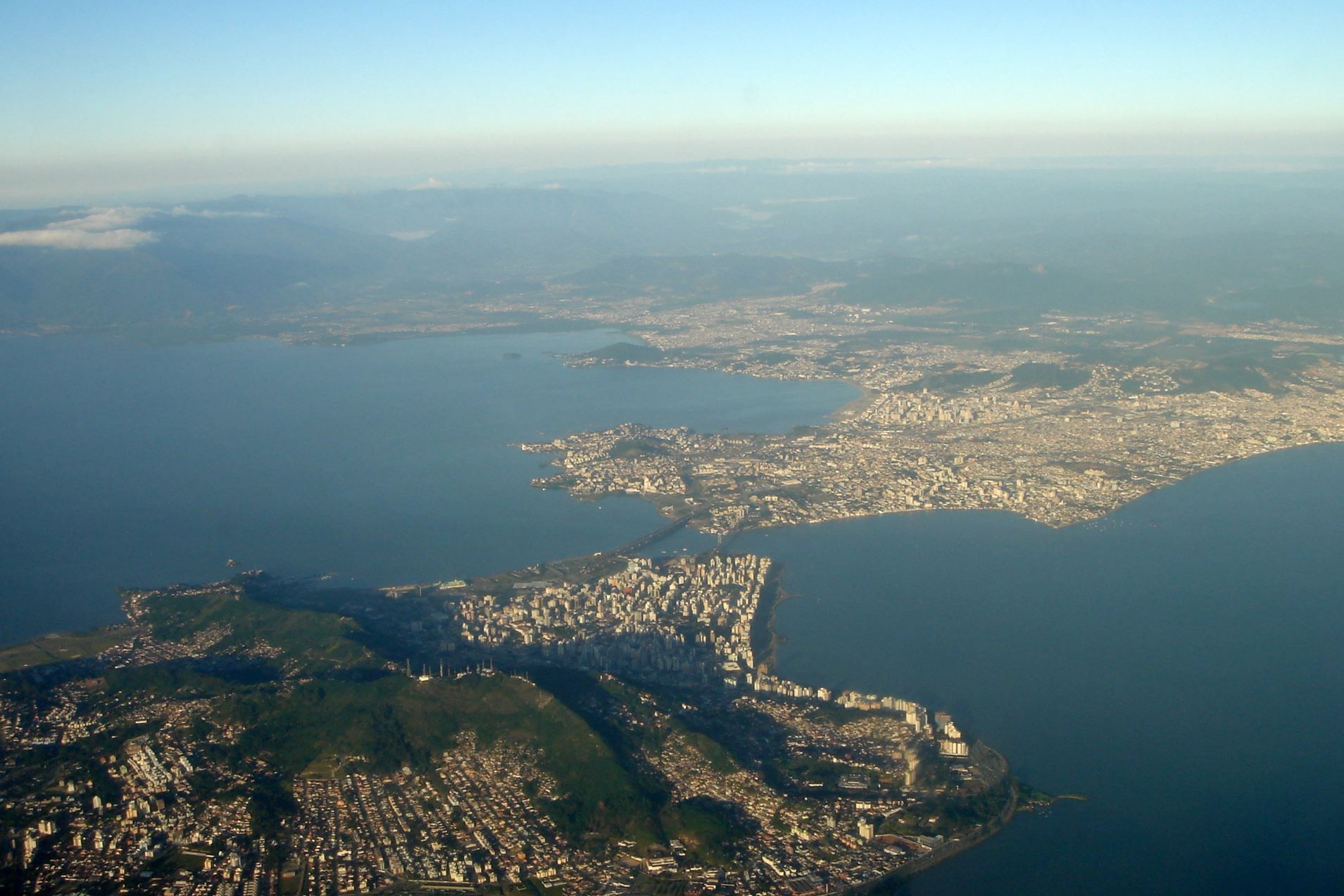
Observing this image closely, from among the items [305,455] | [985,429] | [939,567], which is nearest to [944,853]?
[939,567]

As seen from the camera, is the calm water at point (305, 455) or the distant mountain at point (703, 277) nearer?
the calm water at point (305, 455)

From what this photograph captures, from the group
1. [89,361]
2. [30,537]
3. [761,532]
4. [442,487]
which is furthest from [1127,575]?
[89,361]

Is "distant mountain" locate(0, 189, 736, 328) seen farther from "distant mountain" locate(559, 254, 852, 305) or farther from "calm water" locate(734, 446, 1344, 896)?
"calm water" locate(734, 446, 1344, 896)

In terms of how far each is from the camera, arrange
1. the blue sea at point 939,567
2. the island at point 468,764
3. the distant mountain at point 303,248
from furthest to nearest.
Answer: the distant mountain at point 303,248
the blue sea at point 939,567
the island at point 468,764

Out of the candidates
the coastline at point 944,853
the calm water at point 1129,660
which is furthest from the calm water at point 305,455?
the coastline at point 944,853

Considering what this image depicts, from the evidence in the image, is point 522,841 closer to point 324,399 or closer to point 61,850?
point 61,850

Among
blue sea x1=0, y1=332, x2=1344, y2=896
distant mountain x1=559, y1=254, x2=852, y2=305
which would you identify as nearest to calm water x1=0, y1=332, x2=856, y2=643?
blue sea x1=0, y1=332, x2=1344, y2=896

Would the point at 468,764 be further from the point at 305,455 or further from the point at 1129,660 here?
the point at 305,455

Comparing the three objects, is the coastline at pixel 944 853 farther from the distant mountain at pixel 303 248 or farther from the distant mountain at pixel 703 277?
the distant mountain at pixel 303 248
